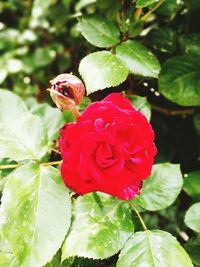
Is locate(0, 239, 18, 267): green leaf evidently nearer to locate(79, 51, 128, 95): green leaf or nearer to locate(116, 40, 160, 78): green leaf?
locate(79, 51, 128, 95): green leaf

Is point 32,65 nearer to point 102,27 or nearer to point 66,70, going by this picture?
point 66,70

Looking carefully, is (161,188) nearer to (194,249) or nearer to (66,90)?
(194,249)

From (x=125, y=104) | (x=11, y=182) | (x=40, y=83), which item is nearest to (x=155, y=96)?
(x=125, y=104)

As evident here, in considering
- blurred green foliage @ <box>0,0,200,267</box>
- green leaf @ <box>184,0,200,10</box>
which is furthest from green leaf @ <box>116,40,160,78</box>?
green leaf @ <box>184,0,200,10</box>

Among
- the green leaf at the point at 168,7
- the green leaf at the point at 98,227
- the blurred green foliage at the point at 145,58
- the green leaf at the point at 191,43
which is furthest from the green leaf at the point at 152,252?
the green leaf at the point at 168,7

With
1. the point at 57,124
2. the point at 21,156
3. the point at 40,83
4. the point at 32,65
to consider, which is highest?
the point at 21,156

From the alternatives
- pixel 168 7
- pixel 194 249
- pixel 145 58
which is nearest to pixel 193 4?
pixel 168 7
